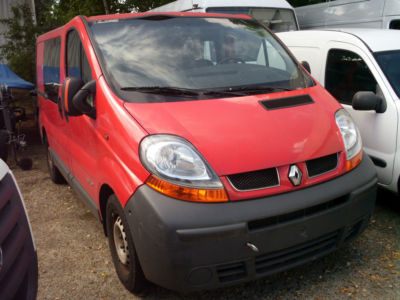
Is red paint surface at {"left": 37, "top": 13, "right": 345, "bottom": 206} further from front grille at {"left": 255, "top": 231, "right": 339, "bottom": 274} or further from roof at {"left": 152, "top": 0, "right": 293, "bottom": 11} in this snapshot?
roof at {"left": 152, "top": 0, "right": 293, "bottom": 11}

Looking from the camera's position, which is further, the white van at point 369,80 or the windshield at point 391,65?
the windshield at point 391,65

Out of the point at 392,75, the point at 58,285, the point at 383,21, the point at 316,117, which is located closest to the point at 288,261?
the point at 316,117

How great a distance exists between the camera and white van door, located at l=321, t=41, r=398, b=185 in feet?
12.5

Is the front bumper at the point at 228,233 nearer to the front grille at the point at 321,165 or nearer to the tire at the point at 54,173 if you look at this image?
the front grille at the point at 321,165

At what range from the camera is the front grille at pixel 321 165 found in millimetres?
2609

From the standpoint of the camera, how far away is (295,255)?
2572 millimetres

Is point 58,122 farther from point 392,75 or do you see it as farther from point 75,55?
point 392,75

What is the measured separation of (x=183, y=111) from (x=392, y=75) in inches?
93.7

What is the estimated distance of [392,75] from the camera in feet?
13.2

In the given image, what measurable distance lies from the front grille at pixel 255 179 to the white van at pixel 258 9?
677 cm

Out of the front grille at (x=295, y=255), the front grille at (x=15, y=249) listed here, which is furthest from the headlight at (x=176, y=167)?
the front grille at (x=15, y=249)

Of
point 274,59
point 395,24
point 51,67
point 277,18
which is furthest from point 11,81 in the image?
point 395,24

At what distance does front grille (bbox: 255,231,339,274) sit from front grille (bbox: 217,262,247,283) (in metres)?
0.09

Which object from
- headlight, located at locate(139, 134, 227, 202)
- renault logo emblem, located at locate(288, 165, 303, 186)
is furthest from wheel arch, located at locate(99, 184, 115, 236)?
renault logo emblem, located at locate(288, 165, 303, 186)
